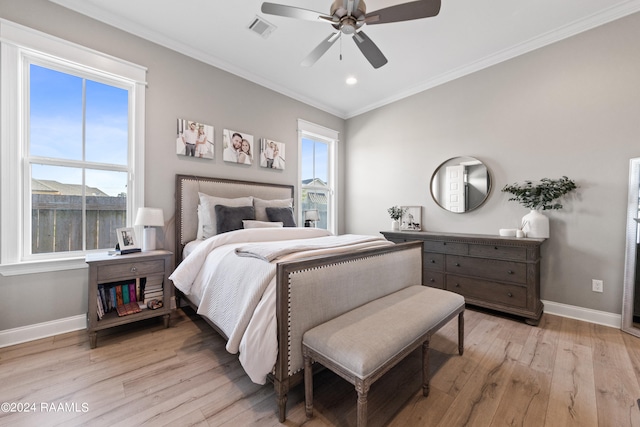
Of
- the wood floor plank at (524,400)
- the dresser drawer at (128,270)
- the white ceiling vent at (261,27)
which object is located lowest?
the wood floor plank at (524,400)

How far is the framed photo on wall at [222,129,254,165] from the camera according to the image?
Answer: 10.7ft

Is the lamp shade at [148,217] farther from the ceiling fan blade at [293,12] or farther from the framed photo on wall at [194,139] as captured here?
the ceiling fan blade at [293,12]

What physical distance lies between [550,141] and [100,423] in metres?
4.32

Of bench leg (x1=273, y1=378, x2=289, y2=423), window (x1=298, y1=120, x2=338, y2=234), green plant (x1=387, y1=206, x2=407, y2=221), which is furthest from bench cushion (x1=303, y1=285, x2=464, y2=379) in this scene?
window (x1=298, y1=120, x2=338, y2=234)

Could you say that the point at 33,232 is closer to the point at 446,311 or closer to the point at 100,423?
the point at 100,423

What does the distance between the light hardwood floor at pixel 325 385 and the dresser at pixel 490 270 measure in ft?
1.28

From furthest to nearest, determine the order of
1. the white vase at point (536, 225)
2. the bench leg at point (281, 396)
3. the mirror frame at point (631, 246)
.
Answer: the white vase at point (536, 225)
the mirror frame at point (631, 246)
the bench leg at point (281, 396)

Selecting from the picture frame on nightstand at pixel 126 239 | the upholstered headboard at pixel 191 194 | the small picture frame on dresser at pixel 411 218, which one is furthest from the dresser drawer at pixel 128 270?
the small picture frame on dresser at pixel 411 218

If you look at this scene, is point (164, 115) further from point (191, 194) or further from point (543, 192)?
point (543, 192)

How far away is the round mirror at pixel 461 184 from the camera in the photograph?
3213mm

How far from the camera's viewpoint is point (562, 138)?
8.80ft

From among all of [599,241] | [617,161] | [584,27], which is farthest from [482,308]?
[584,27]

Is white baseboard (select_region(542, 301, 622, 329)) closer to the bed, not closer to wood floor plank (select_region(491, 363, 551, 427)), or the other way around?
wood floor plank (select_region(491, 363, 551, 427))

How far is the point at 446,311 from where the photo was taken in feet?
5.62
